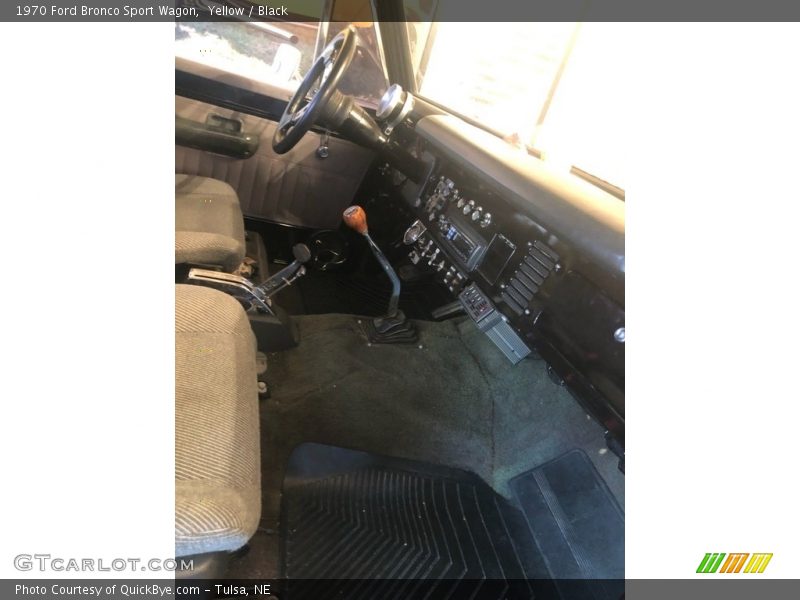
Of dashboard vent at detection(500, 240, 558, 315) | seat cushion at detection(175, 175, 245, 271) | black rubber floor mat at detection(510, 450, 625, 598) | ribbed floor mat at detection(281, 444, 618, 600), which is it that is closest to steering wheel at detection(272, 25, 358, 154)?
seat cushion at detection(175, 175, 245, 271)

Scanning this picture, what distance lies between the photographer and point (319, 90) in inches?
55.6

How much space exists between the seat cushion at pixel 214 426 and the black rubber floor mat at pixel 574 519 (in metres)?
0.86

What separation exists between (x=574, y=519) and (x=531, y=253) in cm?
74

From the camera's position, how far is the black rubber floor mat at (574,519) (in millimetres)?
1281

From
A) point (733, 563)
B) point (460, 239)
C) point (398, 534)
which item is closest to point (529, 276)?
point (460, 239)

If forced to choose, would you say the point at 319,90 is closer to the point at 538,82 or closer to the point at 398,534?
the point at 538,82

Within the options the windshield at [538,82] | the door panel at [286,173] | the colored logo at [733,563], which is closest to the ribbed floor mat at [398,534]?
the colored logo at [733,563]

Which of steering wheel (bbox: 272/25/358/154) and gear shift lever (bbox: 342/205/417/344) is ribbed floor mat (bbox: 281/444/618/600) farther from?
steering wheel (bbox: 272/25/358/154)

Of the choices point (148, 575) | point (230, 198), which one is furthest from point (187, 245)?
point (148, 575)

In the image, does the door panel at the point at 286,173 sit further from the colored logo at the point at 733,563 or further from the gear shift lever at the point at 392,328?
the colored logo at the point at 733,563

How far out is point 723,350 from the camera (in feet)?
2.20

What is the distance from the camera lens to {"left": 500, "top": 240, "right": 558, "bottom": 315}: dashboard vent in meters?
1.11

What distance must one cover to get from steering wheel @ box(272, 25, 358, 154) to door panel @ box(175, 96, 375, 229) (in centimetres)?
35

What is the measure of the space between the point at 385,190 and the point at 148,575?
1.52 meters
